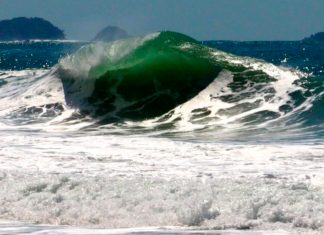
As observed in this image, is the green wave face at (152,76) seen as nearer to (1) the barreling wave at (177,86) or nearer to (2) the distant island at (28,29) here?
(1) the barreling wave at (177,86)

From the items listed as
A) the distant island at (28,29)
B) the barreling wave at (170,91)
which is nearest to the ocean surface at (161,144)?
the barreling wave at (170,91)

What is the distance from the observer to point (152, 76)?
2312cm

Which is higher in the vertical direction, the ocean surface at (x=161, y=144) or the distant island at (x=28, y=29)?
the distant island at (x=28, y=29)

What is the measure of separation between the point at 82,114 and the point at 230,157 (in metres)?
8.49

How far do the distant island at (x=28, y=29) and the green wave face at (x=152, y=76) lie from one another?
155442 millimetres

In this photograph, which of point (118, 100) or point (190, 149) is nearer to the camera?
point (190, 149)

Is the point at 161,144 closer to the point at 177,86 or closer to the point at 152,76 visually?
the point at 177,86

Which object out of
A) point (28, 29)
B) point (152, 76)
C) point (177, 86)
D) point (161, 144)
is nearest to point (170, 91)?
point (177, 86)

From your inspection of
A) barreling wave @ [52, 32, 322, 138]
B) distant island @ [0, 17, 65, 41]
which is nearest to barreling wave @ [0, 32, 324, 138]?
barreling wave @ [52, 32, 322, 138]

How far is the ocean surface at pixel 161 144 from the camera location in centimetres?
782

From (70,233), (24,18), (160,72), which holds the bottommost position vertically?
(70,233)

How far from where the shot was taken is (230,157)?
12.1 meters

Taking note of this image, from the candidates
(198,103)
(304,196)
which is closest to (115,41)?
(198,103)

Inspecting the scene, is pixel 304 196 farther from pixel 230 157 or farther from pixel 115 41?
pixel 115 41
